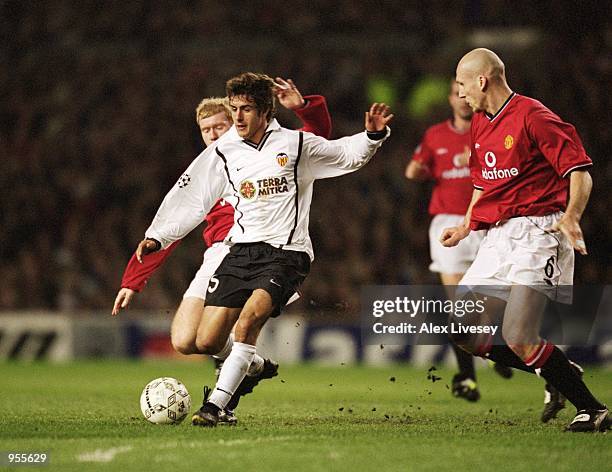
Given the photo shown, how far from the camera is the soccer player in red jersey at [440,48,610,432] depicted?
6297mm

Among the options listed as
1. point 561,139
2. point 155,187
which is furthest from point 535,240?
point 155,187

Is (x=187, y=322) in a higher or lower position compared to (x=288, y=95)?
lower

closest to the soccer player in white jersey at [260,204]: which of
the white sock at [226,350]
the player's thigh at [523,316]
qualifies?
the white sock at [226,350]

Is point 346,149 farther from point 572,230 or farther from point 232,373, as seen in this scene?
point 572,230

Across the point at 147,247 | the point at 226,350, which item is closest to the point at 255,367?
the point at 226,350

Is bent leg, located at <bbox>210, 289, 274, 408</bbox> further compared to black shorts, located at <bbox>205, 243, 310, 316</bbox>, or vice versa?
black shorts, located at <bbox>205, 243, 310, 316</bbox>

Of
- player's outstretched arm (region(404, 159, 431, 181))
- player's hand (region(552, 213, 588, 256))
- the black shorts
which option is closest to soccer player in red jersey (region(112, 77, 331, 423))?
the black shorts

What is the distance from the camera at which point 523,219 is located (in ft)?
21.3

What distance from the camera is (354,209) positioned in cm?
1725

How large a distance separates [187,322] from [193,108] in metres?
12.9

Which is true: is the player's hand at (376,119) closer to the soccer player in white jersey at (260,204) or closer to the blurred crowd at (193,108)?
the soccer player in white jersey at (260,204)

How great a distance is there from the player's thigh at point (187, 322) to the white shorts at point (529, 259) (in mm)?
1880

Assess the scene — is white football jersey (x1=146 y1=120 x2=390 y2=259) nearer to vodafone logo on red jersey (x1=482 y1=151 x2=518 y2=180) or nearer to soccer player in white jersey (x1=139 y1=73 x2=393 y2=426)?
soccer player in white jersey (x1=139 y1=73 x2=393 y2=426)

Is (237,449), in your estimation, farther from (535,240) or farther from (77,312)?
(77,312)
